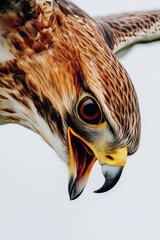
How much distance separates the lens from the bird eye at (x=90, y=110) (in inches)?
263

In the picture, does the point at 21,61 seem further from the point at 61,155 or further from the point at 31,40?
the point at 61,155

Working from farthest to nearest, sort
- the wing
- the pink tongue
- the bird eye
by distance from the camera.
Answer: the wing → the pink tongue → the bird eye

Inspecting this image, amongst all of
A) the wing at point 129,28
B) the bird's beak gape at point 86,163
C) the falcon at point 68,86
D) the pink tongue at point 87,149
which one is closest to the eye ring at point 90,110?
the falcon at point 68,86

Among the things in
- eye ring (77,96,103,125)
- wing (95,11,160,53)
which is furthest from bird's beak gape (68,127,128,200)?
wing (95,11,160,53)

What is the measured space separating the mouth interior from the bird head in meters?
0.02

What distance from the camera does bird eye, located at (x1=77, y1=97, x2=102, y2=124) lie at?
6.68 m

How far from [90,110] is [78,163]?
514 millimetres

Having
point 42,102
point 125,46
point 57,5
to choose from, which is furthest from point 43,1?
point 125,46

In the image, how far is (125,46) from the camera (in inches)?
333

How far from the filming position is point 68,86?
265 inches

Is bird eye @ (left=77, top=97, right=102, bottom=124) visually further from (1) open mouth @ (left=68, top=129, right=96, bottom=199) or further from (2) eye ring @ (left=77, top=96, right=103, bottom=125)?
(1) open mouth @ (left=68, top=129, right=96, bottom=199)

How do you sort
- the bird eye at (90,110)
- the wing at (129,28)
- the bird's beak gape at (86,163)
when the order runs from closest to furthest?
1. the bird eye at (90,110)
2. the bird's beak gape at (86,163)
3. the wing at (129,28)

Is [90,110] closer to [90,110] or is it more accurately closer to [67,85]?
[90,110]

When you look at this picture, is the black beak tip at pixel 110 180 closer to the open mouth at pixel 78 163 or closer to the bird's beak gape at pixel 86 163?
the bird's beak gape at pixel 86 163
